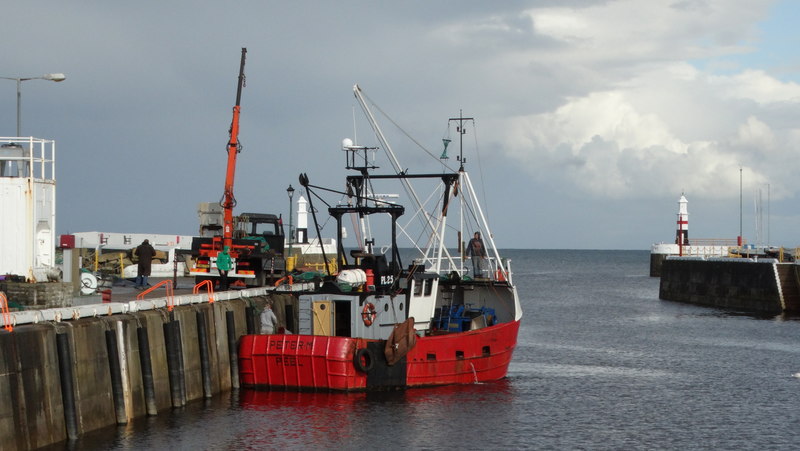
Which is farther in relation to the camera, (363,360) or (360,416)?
(363,360)

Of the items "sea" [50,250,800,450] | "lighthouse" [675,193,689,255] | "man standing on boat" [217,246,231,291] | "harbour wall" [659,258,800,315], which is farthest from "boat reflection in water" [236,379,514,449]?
"lighthouse" [675,193,689,255]

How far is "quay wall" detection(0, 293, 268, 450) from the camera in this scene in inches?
725

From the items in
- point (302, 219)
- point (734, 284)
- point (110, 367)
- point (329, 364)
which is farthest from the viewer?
point (302, 219)

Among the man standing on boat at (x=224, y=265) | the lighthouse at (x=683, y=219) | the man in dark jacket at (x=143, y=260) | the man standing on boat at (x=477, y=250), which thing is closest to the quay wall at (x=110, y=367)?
the man standing on boat at (x=224, y=265)

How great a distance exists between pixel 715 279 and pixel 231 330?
173 feet

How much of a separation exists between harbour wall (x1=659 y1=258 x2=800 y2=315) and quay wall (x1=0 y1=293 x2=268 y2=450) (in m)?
44.2

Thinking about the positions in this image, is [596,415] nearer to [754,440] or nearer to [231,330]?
[754,440]

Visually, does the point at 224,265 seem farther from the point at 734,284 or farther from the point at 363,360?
the point at 734,284

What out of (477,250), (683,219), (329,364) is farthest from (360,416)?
(683,219)

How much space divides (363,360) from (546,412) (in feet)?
18.0

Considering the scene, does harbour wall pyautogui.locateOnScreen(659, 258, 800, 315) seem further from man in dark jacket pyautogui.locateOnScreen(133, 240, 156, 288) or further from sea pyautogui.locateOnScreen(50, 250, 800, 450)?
man in dark jacket pyautogui.locateOnScreen(133, 240, 156, 288)

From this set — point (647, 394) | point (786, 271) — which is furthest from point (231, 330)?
point (786, 271)

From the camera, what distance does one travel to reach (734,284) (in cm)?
6881

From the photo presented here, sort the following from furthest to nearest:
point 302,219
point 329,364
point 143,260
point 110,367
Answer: point 302,219 → point 143,260 → point 329,364 → point 110,367
